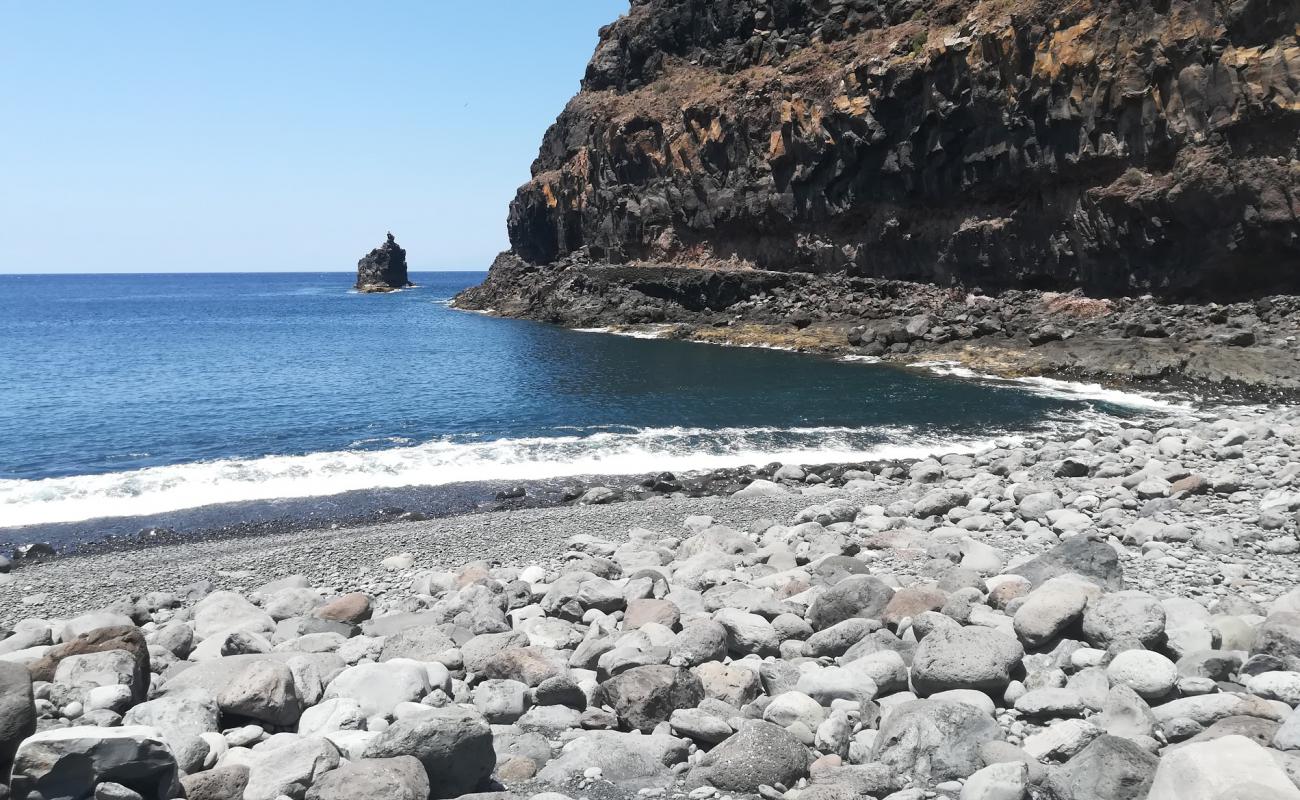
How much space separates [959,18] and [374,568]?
49971 mm

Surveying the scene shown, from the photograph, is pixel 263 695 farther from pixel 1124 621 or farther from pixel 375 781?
pixel 1124 621

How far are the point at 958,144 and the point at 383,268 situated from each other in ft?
358

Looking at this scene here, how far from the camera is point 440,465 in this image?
2267cm

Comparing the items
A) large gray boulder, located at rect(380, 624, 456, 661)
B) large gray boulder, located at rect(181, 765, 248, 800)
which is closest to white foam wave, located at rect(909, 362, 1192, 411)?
large gray boulder, located at rect(380, 624, 456, 661)

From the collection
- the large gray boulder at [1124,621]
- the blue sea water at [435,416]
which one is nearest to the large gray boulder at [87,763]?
the large gray boulder at [1124,621]

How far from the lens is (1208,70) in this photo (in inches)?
1474

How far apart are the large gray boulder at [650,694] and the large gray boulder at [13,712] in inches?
151

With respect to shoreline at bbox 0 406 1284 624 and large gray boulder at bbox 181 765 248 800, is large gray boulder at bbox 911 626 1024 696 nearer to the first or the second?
large gray boulder at bbox 181 765 248 800

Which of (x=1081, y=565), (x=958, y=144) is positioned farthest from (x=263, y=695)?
(x=958, y=144)

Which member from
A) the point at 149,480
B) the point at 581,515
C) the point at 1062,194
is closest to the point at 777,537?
the point at 581,515

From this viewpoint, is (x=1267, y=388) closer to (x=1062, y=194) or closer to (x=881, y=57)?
(x=1062, y=194)

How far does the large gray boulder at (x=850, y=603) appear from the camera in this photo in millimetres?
8633

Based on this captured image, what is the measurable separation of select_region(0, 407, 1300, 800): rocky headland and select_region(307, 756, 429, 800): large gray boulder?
0.07 ft

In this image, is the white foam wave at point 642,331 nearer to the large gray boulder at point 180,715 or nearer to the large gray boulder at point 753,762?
the large gray boulder at point 180,715
